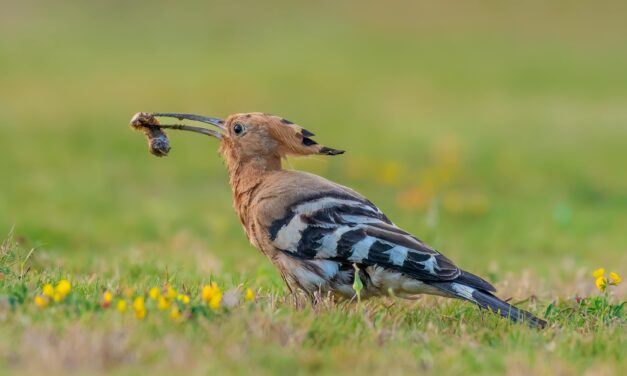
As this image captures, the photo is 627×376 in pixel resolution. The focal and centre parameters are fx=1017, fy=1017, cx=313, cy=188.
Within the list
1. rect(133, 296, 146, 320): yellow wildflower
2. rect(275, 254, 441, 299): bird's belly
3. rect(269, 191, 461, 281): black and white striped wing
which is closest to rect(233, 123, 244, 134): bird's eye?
rect(269, 191, 461, 281): black and white striped wing

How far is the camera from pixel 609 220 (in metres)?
11.9

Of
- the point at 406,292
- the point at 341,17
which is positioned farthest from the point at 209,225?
the point at 341,17

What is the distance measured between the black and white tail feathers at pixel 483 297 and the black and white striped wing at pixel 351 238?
0.06 m

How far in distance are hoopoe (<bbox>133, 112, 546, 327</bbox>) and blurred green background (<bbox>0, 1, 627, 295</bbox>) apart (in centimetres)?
62

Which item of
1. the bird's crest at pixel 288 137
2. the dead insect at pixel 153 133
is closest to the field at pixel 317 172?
the bird's crest at pixel 288 137

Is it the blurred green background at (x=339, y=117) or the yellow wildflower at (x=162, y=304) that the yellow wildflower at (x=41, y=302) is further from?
the blurred green background at (x=339, y=117)

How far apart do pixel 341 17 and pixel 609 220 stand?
14.9 metres

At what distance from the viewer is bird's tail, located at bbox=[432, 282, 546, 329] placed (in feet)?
16.1

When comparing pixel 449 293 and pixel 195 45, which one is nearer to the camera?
pixel 449 293

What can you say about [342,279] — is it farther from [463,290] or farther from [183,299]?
[183,299]

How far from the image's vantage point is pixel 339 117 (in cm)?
1675

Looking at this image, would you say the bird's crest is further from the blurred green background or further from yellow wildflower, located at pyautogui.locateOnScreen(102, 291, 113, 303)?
yellow wildflower, located at pyautogui.locateOnScreen(102, 291, 113, 303)

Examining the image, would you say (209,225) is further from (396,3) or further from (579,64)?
(396,3)

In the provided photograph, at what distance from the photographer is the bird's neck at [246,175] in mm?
6055
